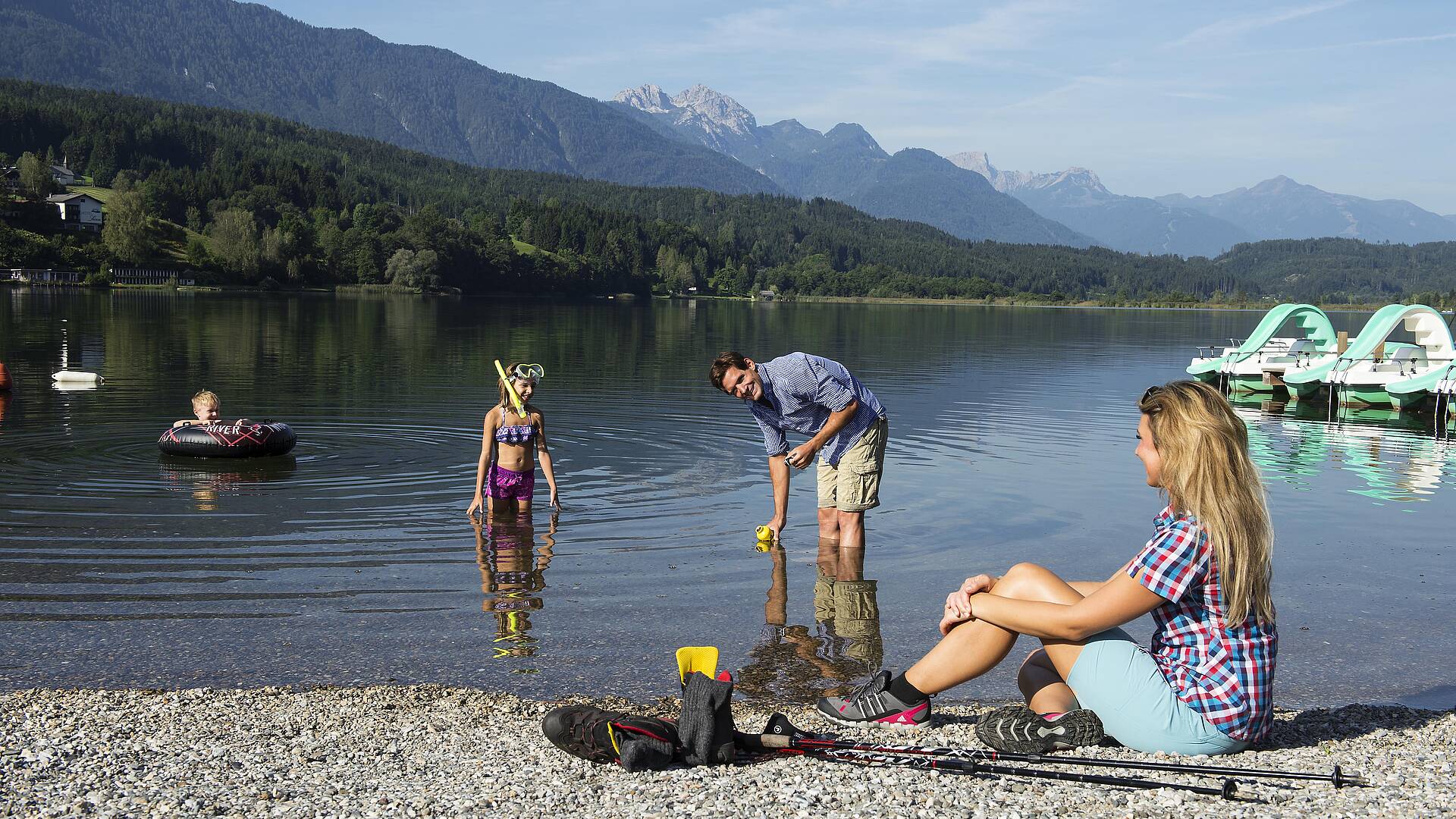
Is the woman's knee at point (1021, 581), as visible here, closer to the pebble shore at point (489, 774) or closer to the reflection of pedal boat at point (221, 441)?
the pebble shore at point (489, 774)

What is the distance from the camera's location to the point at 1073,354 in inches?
2603

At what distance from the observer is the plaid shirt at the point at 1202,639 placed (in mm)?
6086

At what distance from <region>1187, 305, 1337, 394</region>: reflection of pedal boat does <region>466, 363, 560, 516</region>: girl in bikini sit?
1351 inches

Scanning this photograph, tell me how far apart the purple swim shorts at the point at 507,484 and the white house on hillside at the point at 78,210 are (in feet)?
563

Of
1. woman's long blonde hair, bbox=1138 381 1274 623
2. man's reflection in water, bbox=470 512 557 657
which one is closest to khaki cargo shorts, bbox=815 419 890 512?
man's reflection in water, bbox=470 512 557 657

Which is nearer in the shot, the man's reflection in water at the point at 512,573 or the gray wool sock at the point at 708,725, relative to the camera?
the gray wool sock at the point at 708,725

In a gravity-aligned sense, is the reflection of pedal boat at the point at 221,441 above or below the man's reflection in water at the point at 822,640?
above

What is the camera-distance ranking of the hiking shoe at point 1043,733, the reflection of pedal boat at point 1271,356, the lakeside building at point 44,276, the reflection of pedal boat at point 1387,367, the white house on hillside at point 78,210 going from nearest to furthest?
the hiking shoe at point 1043,733 < the reflection of pedal boat at point 1387,367 < the reflection of pedal boat at point 1271,356 < the lakeside building at point 44,276 < the white house on hillside at point 78,210

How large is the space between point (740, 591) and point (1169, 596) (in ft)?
→ 20.7

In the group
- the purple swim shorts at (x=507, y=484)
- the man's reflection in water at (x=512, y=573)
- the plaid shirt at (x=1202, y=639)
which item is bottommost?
the man's reflection in water at (x=512, y=573)

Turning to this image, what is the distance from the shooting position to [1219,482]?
6.00m

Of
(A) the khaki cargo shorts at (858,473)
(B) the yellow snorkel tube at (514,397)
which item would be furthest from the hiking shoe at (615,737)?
(B) the yellow snorkel tube at (514,397)

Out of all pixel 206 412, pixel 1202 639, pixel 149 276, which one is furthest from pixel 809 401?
pixel 149 276

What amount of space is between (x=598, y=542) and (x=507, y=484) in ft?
5.90
